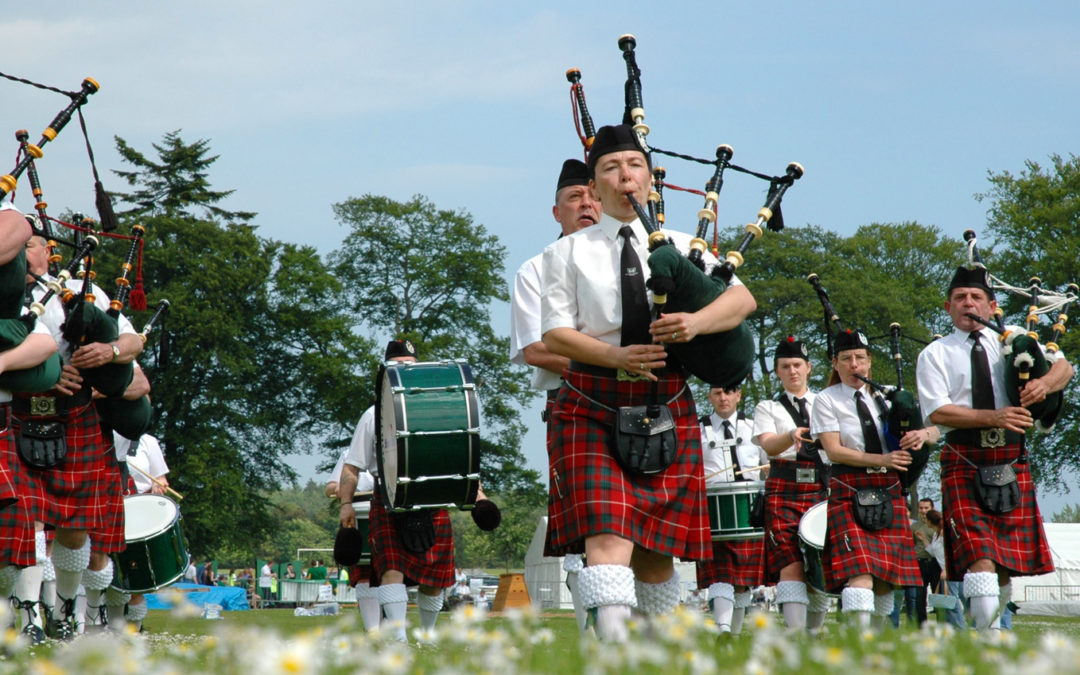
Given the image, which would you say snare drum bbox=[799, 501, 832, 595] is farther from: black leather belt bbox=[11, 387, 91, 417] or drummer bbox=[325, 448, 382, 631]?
black leather belt bbox=[11, 387, 91, 417]

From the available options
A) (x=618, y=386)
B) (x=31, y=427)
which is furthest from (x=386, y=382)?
(x=618, y=386)

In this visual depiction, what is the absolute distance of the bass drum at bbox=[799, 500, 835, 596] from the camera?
24.6 feet

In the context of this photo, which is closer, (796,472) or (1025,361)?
(1025,361)

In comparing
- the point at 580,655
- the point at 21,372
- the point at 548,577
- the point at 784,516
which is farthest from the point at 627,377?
the point at 548,577

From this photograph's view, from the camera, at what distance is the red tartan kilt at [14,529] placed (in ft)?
16.8

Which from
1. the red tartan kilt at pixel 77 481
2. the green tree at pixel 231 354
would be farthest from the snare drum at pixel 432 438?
the green tree at pixel 231 354

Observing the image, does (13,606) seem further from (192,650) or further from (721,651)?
(721,651)

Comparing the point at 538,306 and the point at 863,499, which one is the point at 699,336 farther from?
the point at 863,499

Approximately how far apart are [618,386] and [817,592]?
4.38m

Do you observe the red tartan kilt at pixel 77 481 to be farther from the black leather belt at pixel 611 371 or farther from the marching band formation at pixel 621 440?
the black leather belt at pixel 611 371

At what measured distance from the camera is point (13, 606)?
5.49 metres

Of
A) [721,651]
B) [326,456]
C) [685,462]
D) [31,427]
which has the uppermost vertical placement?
[326,456]

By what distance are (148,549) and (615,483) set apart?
4.67 m

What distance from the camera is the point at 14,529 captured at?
5285mm
